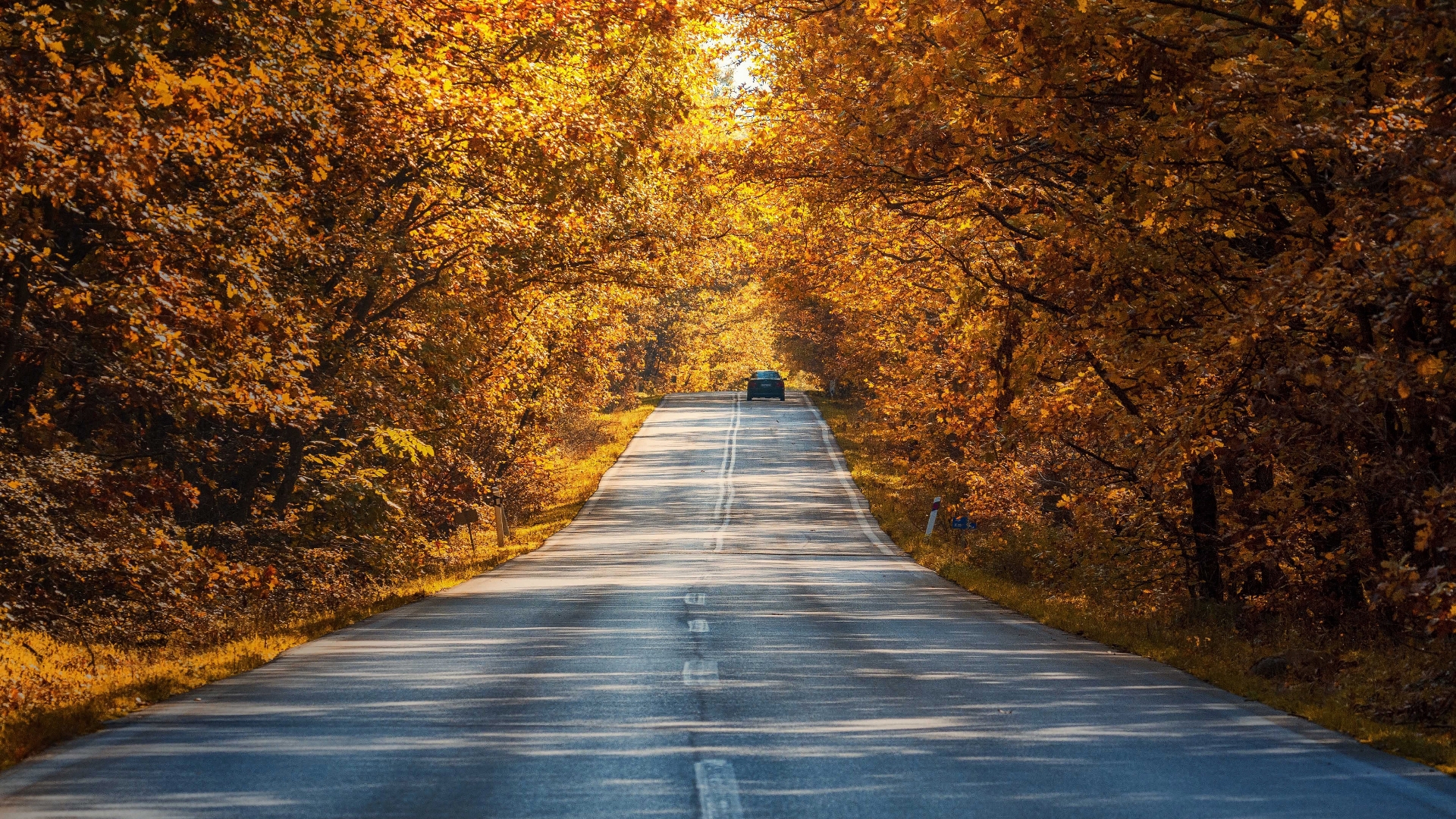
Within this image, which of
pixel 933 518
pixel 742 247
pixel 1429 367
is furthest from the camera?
pixel 933 518

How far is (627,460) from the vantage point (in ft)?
173

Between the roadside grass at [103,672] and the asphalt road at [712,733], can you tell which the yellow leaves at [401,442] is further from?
the asphalt road at [712,733]

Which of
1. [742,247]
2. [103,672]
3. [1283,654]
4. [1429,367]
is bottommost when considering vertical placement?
[1283,654]

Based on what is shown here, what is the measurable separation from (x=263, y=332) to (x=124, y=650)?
3.40 m

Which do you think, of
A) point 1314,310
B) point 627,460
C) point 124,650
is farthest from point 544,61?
point 627,460

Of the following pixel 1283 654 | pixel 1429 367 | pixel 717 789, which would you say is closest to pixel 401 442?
pixel 1283 654

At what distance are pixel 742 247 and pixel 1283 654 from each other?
1632cm

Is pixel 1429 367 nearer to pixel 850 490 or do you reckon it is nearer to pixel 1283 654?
pixel 1283 654

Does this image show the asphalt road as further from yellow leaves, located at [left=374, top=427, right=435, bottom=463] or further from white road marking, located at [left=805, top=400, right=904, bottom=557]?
white road marking, located at [left=805, top=400, right=904, bottom=557]

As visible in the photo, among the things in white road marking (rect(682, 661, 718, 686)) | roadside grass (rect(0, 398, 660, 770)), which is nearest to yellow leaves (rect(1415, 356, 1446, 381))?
white road marking (rect(682, 661, 718, 686))

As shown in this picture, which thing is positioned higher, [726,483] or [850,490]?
[726,483]

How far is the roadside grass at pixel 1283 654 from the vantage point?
971cm

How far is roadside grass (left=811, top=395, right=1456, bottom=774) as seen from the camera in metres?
9.71

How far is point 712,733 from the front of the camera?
904 centimetres
